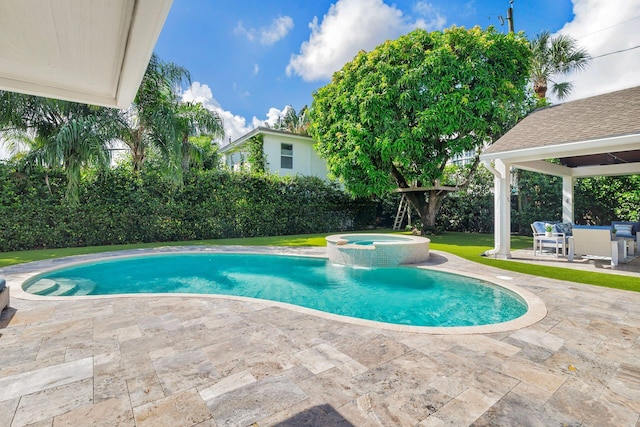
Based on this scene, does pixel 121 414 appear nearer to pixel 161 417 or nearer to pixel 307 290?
pixel 161 417

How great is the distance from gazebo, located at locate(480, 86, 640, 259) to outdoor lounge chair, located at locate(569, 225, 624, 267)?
1.66 m

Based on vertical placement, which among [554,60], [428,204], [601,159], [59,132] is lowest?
[428,204]

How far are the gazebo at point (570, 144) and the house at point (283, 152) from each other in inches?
493

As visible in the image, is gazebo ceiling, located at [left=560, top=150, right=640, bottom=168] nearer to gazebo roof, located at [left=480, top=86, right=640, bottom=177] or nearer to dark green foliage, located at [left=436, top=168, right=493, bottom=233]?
gazebo roof, located at [left=480, top=86, right=640, bottom=177]

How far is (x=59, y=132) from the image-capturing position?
10883 mm

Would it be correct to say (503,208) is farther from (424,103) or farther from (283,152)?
(283,152)

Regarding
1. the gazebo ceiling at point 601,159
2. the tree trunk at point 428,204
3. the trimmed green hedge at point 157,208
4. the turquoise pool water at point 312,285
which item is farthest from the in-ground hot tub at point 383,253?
the trimmed green hedge at point 157,208

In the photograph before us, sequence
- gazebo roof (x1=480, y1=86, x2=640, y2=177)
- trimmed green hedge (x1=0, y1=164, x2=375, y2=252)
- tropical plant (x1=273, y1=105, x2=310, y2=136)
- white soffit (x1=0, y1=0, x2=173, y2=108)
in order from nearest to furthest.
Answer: white soffit (x1=0, y1=0, x2=173, y2=108)
gazebo roof (x1=480, y1=86, x2=640, y2=177)
trimmed green hedge (x1=0, y1=164, x2=375, y2=252)
tropical plant (x1=273, y1=105, x2=310, y2=136)

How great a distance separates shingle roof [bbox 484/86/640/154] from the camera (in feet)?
24.8

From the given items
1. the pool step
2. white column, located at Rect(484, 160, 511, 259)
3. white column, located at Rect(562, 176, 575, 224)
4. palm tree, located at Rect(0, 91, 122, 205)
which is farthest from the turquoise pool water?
white column, located at Rect(562, 176, 575, 224)

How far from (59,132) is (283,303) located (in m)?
11.1

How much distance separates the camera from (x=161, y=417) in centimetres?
235

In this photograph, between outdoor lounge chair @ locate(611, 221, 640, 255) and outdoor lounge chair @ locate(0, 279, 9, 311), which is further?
outdoor lounge chair @ locate(611, 221, 640, 255)

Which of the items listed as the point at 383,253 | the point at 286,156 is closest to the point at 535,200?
the point at 383,253
